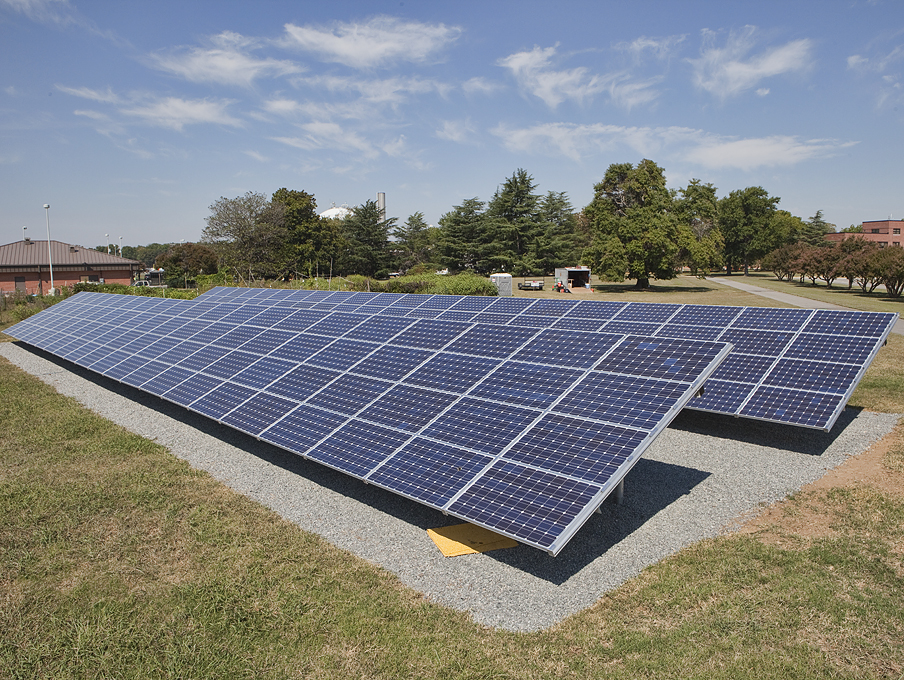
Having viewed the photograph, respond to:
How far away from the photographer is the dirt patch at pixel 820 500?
31.8 ft

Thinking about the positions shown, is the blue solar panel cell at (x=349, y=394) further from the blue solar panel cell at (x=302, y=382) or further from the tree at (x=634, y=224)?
the tree at (x=634, y=224)

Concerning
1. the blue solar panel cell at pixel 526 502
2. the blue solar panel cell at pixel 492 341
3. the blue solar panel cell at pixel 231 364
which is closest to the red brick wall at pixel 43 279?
the blue solar panel cell at pixel 231 364

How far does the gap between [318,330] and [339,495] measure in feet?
23.9

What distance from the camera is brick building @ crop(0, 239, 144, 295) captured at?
7325 cm

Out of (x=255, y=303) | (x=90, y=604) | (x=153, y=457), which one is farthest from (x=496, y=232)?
(x=90, y=604)

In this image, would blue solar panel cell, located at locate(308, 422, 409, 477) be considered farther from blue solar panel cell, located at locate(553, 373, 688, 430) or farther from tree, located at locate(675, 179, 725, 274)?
tree, located at locate(675, 179, 725, 274)

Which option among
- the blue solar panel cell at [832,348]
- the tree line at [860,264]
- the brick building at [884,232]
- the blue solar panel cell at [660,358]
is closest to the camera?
the blue solar panel cell at [660,358]

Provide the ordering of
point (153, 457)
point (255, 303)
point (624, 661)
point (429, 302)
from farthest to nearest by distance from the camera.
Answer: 1. point (255, 303)
2. point (429, 302)
3. point (153, 457)
4. point (624, 661)

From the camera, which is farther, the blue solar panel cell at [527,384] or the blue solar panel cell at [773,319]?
the blue solar panel cell at [773,319]

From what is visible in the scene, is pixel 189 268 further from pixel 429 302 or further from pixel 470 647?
pixel 470 647

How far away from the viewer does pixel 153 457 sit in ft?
45.4

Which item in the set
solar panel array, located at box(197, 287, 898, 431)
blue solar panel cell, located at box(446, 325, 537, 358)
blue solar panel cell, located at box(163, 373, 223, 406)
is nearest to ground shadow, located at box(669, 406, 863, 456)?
solar panel array, located at box(197, 287, 898, 431)

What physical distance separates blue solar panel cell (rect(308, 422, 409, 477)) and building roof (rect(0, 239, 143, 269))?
3199 inches

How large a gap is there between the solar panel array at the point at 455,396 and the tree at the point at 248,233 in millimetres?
53400
